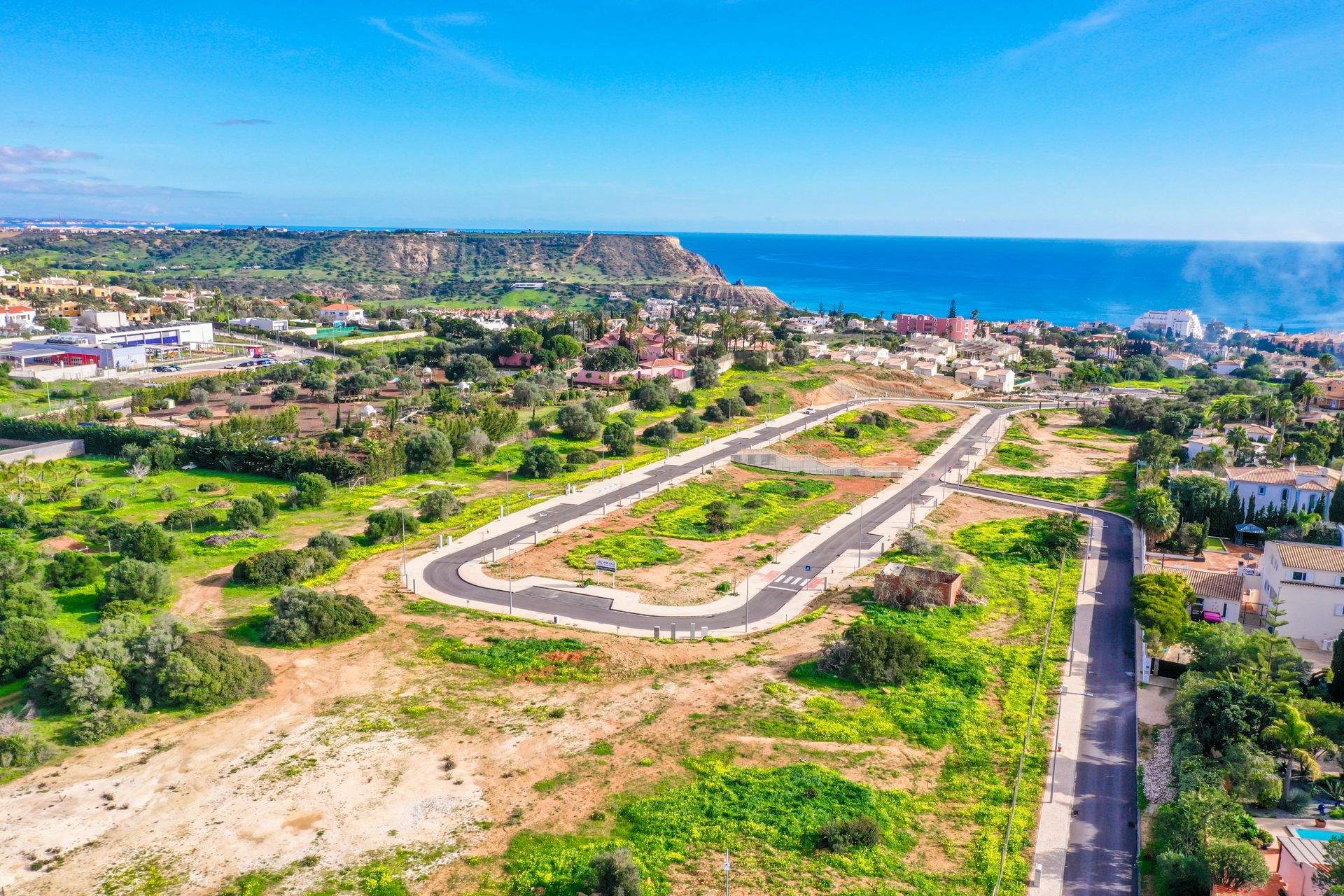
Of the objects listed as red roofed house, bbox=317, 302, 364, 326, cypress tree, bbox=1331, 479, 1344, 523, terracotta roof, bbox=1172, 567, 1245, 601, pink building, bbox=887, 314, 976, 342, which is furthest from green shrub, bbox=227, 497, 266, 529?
pink building, bbox=887, 314, 976, 342

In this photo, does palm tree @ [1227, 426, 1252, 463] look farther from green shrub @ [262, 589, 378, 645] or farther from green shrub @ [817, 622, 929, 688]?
green shrub @ [262, 589, 378, 645]

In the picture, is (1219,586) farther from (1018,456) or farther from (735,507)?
(1018,456)

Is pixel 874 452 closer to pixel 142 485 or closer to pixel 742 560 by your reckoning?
pixel 742 560

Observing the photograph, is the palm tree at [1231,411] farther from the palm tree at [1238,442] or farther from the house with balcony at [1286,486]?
the house with balcony at [1286,486]

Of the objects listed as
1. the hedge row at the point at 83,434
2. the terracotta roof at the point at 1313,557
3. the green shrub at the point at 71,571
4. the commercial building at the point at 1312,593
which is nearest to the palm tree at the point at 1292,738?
the commercial building at the point at 1312,593

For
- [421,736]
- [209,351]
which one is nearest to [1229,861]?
[421,736]

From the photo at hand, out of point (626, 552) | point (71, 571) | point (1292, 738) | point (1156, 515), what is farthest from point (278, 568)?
point (1156, 515)
